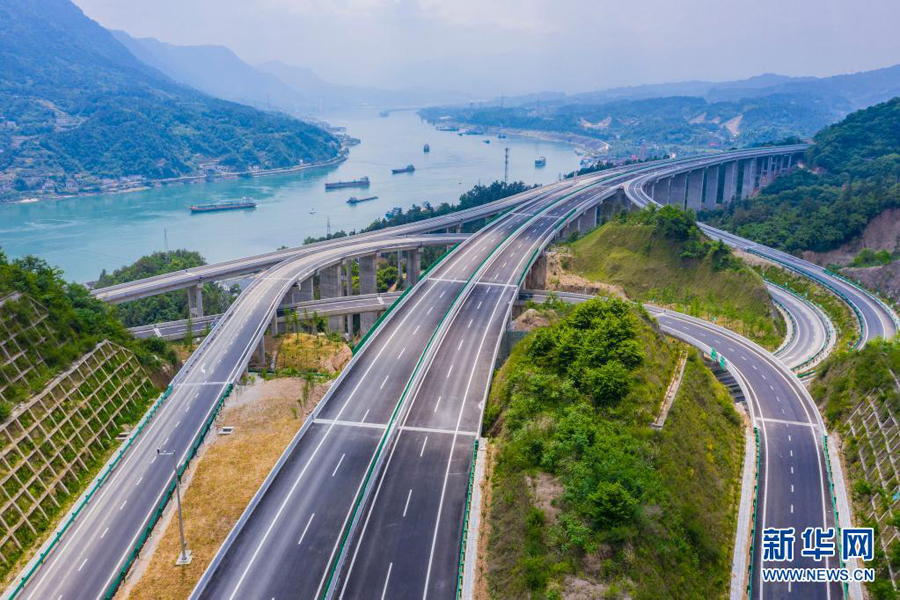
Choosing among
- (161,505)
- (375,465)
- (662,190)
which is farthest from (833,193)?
(161,505)

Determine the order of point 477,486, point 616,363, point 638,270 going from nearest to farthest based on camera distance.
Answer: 1. point 477,486
2. point 616,363
3. point 638,270

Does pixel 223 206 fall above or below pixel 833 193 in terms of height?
below

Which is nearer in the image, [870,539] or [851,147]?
[870,539]

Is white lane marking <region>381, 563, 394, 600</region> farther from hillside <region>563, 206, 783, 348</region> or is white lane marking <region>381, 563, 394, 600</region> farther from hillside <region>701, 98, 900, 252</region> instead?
hillside <region>701, 98, 900, 252</region>

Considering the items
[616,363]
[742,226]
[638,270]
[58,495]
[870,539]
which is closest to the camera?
[870,539]

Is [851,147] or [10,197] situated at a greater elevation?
[851,147]

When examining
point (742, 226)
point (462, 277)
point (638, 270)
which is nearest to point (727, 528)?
point (462, 277)

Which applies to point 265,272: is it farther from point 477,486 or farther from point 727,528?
point 727,528

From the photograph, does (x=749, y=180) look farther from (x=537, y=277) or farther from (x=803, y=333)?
(x=803, y=333)
